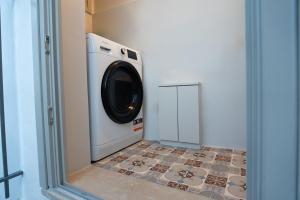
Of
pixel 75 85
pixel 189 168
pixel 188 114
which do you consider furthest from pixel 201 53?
pixel 75 85

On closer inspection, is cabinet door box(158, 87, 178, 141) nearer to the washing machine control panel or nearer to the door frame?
the washing machine control panel

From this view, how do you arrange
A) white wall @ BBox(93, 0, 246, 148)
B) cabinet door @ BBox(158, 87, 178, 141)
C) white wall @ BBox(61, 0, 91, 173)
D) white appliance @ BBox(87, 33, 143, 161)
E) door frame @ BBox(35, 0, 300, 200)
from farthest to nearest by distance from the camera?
cabinet door @ BBox(158, 87, 178, 141) < white wall @ BBox(93, 0, 246, 148) < white appliance @ BBox(87, 33, 143, 161) < white wall @ BBox(61, 0, 91, 173) < door frame @ BBox(35, 0, 300, 200)

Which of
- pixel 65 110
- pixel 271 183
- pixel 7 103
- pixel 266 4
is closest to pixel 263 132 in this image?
pixel 271 183

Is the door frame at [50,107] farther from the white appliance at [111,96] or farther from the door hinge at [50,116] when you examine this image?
the white appliance at [111,96]

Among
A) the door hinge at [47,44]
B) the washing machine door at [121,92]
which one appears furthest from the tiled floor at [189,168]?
the door hinge at [47,44]

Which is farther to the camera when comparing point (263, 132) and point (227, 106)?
point (227, 106)

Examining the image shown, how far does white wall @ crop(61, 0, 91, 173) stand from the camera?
1.09 m

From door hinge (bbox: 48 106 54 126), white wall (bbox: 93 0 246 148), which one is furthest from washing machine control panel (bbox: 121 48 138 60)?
door hinge (bbox: 48 106 54 126)

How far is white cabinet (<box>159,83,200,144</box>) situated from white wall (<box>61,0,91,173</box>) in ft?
2.65

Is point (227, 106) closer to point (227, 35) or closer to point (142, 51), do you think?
point (227, 35)

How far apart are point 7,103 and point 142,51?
140cm

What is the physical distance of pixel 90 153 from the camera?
52.1 inches

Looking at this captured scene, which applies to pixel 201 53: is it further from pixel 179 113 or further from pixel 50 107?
pixel 50 107

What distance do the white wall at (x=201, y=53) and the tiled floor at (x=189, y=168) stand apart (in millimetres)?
280
